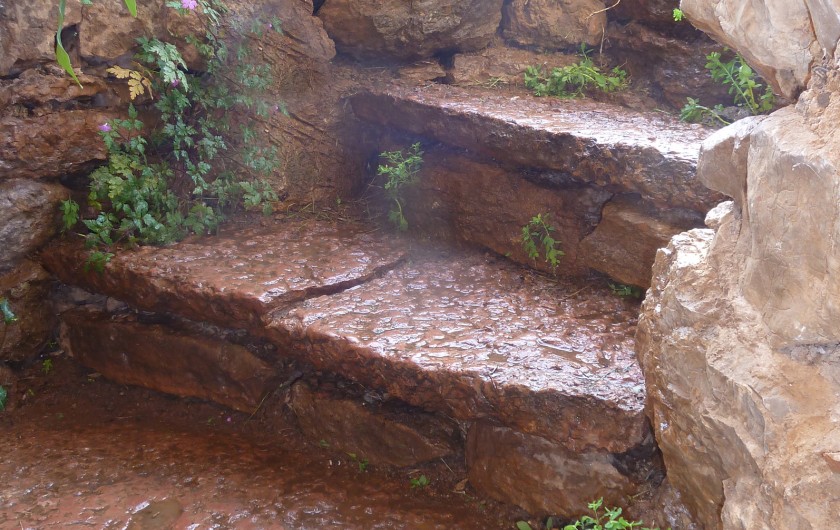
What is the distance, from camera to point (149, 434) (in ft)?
11.4

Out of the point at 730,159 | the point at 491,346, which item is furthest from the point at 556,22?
the point at 730,159

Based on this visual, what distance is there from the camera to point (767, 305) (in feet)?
5.28

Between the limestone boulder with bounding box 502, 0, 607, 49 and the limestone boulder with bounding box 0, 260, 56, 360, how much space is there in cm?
331

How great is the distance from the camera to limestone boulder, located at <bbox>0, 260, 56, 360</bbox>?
386 cm

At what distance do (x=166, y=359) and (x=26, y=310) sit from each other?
0.91m

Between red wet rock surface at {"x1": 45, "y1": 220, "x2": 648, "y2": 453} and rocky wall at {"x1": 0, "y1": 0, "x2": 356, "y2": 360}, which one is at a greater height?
rocky wall at {"x1": 0, "y1": 0, "x2": 356, "y2": 360}

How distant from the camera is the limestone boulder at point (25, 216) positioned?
12.2 feet

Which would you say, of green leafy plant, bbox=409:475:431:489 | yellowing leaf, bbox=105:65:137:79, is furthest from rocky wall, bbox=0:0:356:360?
green leafy plant, bbox=409:475:431:489

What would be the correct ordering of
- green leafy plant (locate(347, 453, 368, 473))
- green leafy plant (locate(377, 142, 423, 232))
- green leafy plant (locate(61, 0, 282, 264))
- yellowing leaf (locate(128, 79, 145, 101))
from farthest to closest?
green leafy plant (locate(377, 142, 423, 232)), green leafy plant (locate(61, 0, 282, 264)), yellowing leaf (locate(128, 79, 145, 101)), green leafy plant (locate(347, 453, 368, 473))

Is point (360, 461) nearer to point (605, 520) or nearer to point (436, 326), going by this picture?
point (436, 326)

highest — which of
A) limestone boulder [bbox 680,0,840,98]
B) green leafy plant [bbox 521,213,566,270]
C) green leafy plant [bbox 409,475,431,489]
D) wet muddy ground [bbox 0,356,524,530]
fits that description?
limestone boulder [bbox 680,0,840,98]

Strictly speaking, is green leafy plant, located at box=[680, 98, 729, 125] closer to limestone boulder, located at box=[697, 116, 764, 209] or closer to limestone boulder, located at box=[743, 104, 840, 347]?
→ limestone boulder, located at box=[697, 116, 764, 209]

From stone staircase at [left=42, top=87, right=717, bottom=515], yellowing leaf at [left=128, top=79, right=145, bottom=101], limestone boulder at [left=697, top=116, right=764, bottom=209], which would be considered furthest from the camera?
yellowing leaf at [left=128, top=79, right=145, bottom=101]

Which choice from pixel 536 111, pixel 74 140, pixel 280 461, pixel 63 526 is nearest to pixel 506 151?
pixel 536 111
